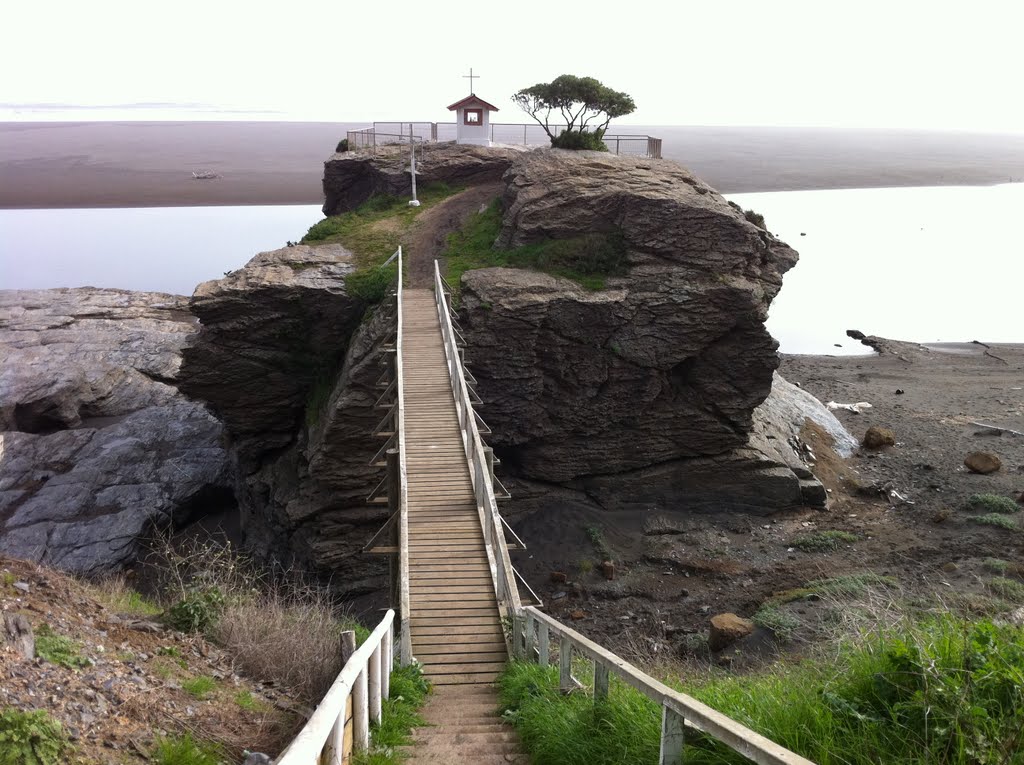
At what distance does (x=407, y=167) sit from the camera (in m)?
38.1

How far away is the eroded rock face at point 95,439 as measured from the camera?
1097 inches

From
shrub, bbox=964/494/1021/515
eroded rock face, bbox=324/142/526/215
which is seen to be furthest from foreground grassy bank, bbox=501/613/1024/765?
eroded rock face, bbox=324/142/526/215

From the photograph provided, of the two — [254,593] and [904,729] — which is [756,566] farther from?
[904,729]

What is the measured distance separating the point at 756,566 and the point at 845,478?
7.38m

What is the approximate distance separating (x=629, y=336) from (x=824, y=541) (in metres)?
8.29

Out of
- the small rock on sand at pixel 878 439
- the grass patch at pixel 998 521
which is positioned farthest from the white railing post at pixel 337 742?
the small rock on sand at pixel 878 439

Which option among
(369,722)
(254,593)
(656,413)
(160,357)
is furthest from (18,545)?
(369,722)

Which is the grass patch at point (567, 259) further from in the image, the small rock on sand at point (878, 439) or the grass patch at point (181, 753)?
the grass patch at point (181, 753)

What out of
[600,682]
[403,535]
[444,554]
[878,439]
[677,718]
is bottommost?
[878,439]

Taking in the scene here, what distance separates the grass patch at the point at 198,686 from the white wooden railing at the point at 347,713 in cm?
149

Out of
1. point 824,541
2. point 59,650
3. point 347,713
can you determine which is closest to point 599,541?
point 824,541

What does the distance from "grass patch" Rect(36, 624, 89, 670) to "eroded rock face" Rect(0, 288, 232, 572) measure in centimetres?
2132

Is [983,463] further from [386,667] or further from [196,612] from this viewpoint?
[196,612]

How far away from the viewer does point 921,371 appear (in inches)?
1700
